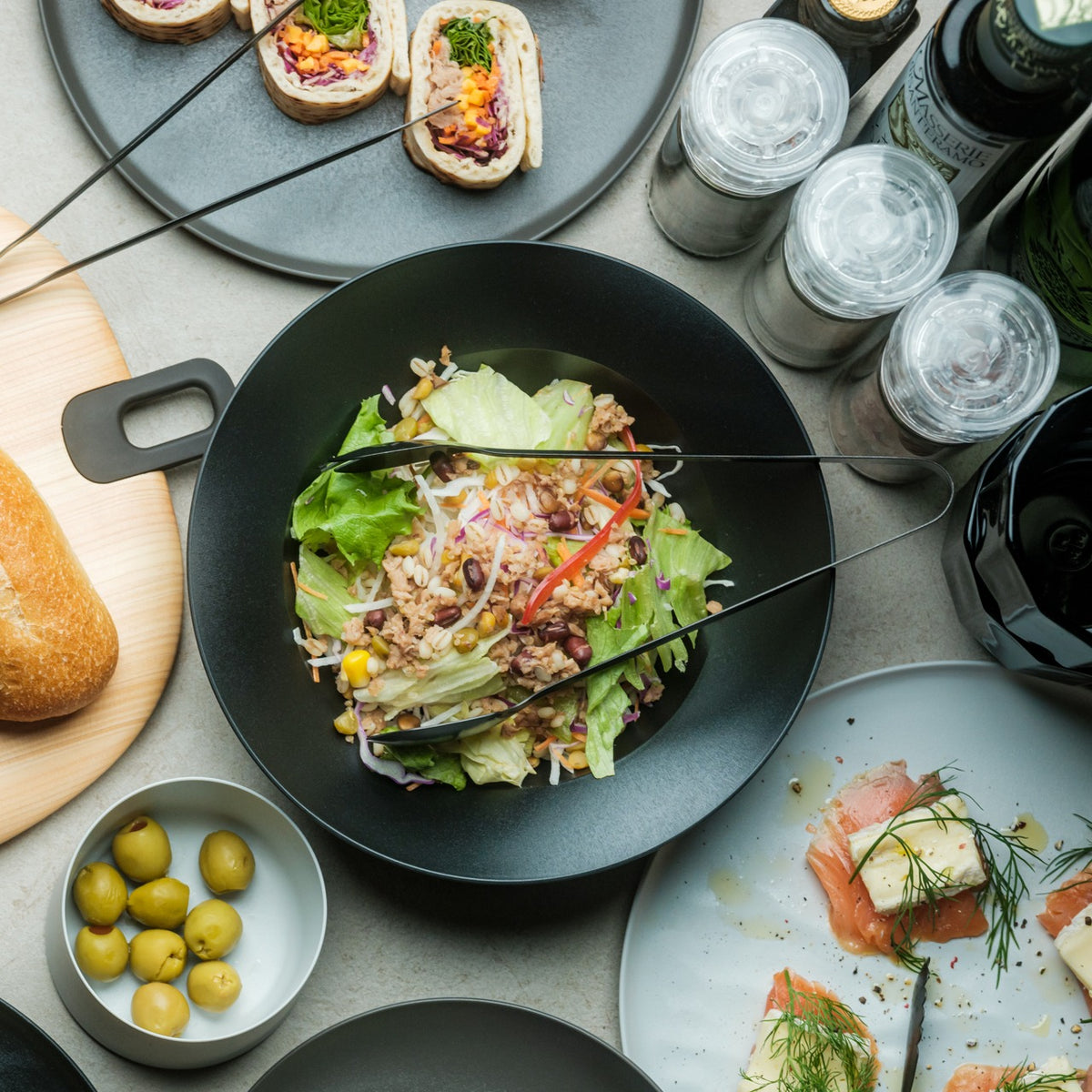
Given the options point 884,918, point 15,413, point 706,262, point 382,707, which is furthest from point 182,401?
point 884,918

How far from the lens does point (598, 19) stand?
186cm

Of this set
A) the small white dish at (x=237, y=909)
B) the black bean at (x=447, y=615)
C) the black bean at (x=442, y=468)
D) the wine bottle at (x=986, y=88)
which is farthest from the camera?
the black bean at (x=442, y=468)

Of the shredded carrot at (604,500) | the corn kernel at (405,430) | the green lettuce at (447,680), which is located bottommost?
the green lettuce at (447,680)

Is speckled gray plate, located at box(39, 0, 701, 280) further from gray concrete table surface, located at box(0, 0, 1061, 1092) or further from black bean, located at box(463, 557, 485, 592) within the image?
black bean, located at box(463, 557, 485, 592)

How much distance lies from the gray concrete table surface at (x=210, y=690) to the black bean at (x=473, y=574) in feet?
1.59

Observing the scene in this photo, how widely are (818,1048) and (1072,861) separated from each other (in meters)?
0.54

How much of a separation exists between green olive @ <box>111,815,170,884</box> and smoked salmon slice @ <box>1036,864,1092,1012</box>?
4.71 ft

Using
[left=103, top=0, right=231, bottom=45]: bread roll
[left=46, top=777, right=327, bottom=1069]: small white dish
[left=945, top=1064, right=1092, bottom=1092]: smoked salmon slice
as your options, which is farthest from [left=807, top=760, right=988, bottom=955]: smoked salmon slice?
[left=103, top=0, right=231, bottom=45]: bread roll

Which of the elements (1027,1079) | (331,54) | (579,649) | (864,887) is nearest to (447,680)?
(579,649)

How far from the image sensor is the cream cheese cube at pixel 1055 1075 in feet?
5.57

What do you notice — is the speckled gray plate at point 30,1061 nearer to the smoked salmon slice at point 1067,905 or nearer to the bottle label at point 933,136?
the smoked salmon slice at point 1067,905

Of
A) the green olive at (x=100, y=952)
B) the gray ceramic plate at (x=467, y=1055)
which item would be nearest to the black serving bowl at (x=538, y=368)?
the gray ceramic plate at (x=467, y=1055)

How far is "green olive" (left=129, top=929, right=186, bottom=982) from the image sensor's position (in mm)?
1532

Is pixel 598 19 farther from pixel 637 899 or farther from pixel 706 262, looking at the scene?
pixel 637 899
